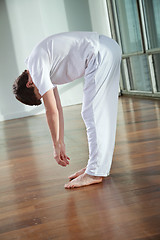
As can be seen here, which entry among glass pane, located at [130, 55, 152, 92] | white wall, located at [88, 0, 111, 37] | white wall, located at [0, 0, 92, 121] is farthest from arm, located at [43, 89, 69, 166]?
white wall, located at [88, 0, 111, 37]

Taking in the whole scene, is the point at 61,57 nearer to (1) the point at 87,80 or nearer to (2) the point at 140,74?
(1) the point at 87,80

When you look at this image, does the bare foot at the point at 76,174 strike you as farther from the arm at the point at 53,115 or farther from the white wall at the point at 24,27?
the white wall at the point at 24,27

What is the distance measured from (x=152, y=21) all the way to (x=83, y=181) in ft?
12.7

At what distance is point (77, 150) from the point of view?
322 cm

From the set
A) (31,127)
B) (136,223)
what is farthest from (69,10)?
(136,223)

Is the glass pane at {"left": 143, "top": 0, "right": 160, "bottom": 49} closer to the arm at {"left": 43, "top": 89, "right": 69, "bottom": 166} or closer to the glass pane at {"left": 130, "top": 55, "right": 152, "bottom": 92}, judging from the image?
the glass pane at {"left": 130, "top": 55, "right": 152, "bottom": 92}

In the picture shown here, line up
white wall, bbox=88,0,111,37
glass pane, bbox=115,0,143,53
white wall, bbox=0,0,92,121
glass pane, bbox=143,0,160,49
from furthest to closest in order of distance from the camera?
white wall, bbox=88,0,111,37 → white wall, bbox=0,0,92,121 → glass pane, bbox=115,0,143,53 → glass pane, bbox=143,0,160,49

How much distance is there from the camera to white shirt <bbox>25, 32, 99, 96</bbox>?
1923 millimetres

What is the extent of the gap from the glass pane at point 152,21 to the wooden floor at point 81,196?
7.28 ft

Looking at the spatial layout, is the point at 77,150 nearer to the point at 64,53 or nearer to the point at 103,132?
the point at 103,132

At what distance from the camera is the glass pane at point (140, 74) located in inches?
242

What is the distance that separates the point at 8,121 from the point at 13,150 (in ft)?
9.47

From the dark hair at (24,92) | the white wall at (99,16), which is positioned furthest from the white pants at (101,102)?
the white wall at (99,16)

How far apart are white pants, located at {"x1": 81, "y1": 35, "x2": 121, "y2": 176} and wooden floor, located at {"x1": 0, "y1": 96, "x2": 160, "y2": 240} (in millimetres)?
151
